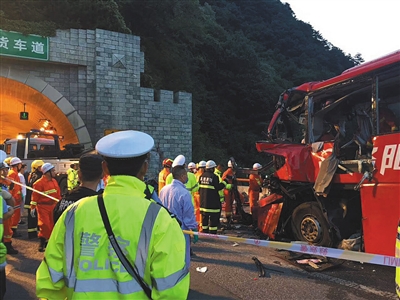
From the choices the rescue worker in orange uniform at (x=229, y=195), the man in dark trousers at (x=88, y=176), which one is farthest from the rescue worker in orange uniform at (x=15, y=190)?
the rescue worker in orange uniform at (x=229, y=195)

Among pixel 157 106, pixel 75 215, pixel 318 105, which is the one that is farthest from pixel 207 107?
pixel 75 215

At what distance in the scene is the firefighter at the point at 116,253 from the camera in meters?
1.52

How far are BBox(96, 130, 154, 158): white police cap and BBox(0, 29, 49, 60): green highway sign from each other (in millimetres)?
15263

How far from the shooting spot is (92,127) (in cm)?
1666

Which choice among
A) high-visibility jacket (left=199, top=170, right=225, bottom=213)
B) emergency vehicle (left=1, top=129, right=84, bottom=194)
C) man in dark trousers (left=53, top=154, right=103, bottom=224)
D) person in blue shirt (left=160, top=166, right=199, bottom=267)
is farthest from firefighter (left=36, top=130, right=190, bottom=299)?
emergency vehicle (left=1, top=129, right=84, bottom=194)

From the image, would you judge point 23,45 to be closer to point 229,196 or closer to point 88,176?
point 229,196

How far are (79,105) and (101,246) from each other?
16.0 m

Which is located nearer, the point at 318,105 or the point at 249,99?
the point at 318,105

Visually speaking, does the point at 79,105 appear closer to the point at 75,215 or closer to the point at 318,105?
the point at 318,105

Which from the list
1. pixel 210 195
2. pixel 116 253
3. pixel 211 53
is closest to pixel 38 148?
pixel 210 195

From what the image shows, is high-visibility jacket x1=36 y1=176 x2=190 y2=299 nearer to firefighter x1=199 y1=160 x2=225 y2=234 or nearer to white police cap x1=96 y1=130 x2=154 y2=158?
white police cap x1=96 y1=130 x2=154 y2=158

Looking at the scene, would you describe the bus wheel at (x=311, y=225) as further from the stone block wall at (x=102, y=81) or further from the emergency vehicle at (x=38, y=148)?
the stone block wall at (x=102, y=81)

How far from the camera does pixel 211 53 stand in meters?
32.3

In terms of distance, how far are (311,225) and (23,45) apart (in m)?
13.9
